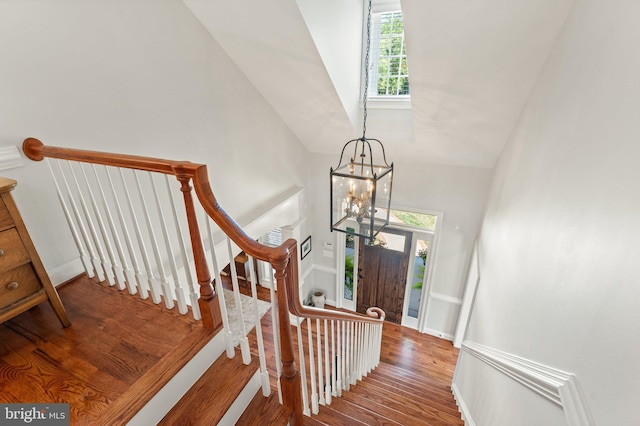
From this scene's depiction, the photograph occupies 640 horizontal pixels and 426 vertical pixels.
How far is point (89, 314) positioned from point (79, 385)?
0.53 meters

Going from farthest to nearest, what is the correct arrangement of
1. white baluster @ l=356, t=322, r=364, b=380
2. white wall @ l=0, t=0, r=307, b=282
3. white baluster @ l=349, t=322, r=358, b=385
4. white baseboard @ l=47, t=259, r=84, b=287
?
1. white baluster @ l=356, t=322, r=364, b=380
2. white baluster @ l=349, t=322, r=358, b=385
3. white baseboard @ l=47, t=259, r=84, b=287
4. white wall @ l=0, t=0, r=307, b=282

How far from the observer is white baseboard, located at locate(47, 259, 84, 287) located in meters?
2.08

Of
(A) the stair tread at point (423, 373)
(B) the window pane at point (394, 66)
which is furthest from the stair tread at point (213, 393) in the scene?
(B) the window pane at point (394, 66)

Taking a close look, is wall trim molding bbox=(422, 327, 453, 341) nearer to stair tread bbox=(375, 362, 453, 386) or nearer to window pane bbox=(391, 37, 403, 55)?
stair tread bbox=(375, 362, 453, 386)

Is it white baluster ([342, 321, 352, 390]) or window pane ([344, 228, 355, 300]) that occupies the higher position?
white baluster ([342, 321, 352, 390])

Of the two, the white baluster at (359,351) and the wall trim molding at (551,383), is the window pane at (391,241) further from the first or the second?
the wall trim molding at (551,383)

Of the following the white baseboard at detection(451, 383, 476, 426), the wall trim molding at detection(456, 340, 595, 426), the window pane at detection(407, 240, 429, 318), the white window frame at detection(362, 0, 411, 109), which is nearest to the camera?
the wall trim molding at detection(456, 340, 595, 426)

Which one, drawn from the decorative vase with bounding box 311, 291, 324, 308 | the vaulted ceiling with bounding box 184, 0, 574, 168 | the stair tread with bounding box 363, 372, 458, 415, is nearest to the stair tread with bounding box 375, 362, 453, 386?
the stair tread with bounding box 363, 372, 458, 415

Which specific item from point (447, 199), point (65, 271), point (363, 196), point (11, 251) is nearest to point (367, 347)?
point (363, 196)

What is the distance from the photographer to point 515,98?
9.26 ft

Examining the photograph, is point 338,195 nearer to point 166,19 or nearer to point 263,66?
point 263,66

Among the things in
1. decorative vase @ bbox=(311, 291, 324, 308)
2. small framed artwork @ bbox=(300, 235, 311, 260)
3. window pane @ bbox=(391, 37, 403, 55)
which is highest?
window pane @ bbox=(391, 37, 403, 55)

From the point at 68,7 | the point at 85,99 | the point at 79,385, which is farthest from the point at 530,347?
the point at 68,7

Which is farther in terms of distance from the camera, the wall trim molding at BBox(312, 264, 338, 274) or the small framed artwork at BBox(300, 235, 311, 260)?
the wall trim molding at BBox(312, 264, 338, 274)
